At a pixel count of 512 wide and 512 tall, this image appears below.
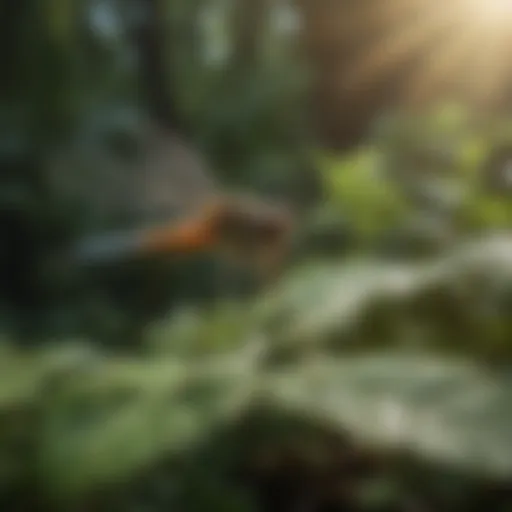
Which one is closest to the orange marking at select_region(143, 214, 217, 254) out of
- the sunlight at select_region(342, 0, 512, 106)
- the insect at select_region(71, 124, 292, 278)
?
the insect at select_region(71, 124, 292, 278)

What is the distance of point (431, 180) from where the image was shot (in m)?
0.68

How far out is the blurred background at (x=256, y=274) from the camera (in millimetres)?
439

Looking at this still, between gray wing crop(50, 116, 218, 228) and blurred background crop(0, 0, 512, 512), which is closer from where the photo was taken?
blurred background crop(0, 0, 512, 512)

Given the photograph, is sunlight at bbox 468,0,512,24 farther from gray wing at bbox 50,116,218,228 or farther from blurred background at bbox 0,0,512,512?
gray wing at bbox 50,116,218,228

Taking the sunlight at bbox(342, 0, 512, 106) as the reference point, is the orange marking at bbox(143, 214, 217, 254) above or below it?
below

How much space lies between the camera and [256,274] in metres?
0.65

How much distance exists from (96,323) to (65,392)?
0.17 metres

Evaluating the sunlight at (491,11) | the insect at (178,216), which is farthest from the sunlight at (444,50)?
the insect at (178,216)

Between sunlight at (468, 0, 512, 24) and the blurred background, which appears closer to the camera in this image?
the blurred background

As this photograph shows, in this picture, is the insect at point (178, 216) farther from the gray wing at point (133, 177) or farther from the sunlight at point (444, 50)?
the sunlight at point (444, 50)

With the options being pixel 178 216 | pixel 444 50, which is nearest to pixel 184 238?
pixel 178 216

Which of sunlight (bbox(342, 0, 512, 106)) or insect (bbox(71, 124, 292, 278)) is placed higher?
sunlight (bbox(342, 0, 512, 106))

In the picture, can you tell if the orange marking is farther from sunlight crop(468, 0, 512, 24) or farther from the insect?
sunlight crop(468, 0, 512, 24)

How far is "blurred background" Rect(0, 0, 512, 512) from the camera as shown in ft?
1.44
